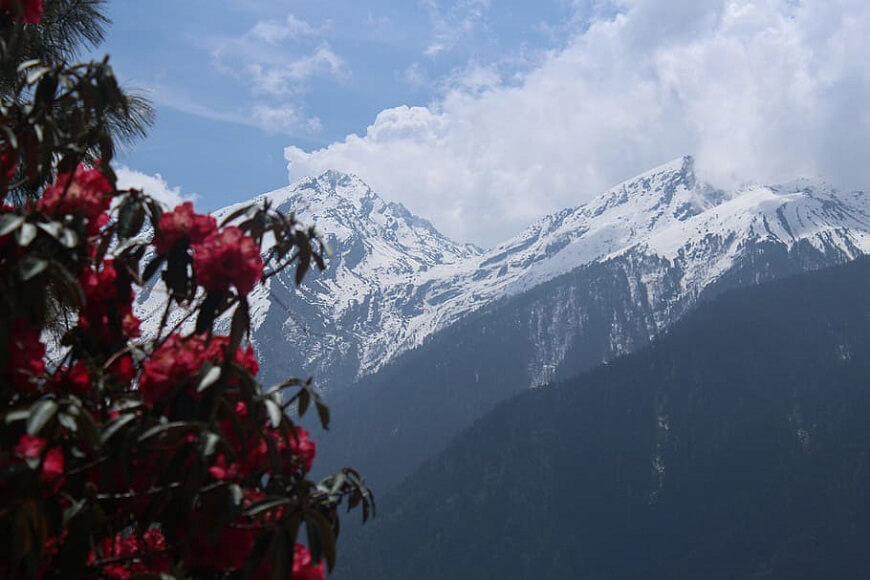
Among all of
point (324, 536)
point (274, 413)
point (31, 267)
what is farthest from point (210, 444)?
point (31, 267)

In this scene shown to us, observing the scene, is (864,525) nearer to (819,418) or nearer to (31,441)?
(819,418)

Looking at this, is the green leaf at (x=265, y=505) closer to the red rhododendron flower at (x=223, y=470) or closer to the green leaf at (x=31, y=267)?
the red rhododendron flower at (x=223, y=470)

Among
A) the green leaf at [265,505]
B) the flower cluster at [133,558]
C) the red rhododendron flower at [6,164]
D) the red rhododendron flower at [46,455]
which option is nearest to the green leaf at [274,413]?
the green leaf at [265,505]

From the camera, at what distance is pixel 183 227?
325cm

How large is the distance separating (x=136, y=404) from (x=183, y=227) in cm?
67

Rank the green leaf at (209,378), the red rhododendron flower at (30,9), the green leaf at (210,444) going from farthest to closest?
the red rhododendron flower at (30,9) → the green leaf at (209,378) → the green leaf at (210,444)

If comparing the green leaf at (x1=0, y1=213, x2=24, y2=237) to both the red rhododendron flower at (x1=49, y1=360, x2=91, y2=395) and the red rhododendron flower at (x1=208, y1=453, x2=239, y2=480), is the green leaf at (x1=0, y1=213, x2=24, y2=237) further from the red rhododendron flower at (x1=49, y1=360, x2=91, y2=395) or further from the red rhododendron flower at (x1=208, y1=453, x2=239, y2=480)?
the red rhododendron flower at (x1=208, y1=453, x2=239, y2=480)

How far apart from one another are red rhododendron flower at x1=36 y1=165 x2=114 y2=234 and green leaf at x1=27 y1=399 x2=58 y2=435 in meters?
0.86

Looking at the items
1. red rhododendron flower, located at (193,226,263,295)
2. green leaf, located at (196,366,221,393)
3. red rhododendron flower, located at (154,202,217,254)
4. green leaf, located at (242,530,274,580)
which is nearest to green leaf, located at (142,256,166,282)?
red rhododendron flower, located at (154,202,217,254)

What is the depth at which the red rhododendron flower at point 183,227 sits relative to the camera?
127 inches

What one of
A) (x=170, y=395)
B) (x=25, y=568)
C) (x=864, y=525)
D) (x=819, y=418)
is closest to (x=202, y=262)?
(x=170, y=395)

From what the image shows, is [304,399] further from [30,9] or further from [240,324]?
[30,9]

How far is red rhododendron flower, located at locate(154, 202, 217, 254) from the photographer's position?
127 inches

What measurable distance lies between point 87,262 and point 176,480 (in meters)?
0.95
